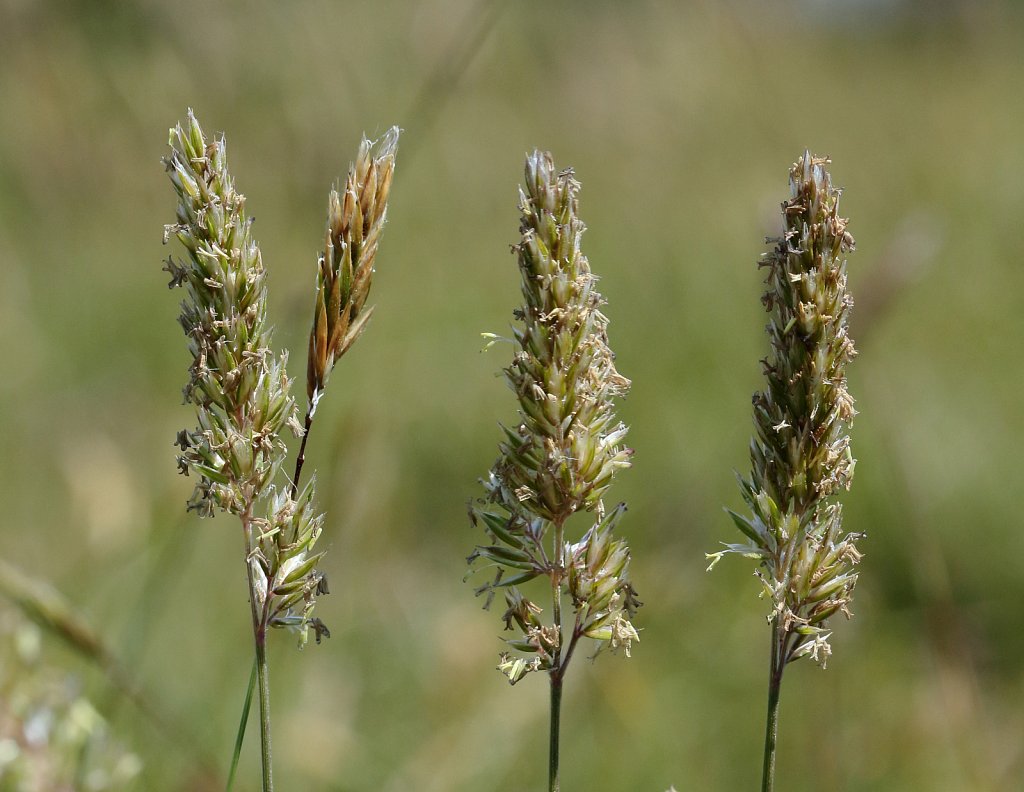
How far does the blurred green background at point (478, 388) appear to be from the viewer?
2803 mm

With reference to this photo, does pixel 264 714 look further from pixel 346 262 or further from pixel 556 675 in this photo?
pixel 346 262

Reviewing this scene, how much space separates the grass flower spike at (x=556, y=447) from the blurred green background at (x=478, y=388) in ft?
1.48

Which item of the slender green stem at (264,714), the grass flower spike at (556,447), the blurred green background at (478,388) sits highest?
the blurred green background at (478,388)

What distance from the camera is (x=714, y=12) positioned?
2449 millimetres

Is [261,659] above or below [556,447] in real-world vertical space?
below

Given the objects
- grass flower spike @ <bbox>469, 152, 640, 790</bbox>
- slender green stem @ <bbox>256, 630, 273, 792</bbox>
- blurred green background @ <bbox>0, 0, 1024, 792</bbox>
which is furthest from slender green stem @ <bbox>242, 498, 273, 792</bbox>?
blurred green background @ <bbox>0, 0, 1024, 792</bbox>

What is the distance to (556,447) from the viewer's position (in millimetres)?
833

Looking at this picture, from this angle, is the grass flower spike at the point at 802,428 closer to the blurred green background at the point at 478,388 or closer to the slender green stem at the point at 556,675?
the slender green stem at the point at 556,675

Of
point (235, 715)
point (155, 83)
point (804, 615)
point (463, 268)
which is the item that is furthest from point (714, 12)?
point (463, 268)

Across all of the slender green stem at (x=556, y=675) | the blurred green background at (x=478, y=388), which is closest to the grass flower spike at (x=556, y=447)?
the slender green stem at (x=556, y=675)

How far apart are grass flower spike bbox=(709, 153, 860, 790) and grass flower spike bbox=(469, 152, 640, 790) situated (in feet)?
0.32

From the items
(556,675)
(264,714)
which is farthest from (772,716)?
(264,714)

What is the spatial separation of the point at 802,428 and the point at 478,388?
14.6 ft

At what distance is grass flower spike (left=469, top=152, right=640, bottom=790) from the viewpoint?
82 cm
